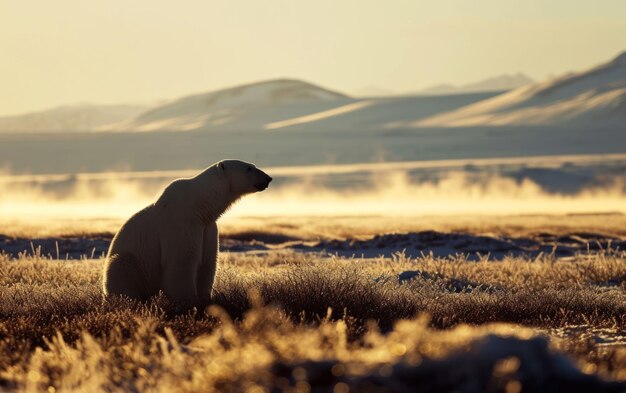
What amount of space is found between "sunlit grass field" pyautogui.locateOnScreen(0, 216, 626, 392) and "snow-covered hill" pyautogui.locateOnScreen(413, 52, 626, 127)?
9117 cm

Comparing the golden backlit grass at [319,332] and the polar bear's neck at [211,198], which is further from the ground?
the polar bear's neck at [211,198]

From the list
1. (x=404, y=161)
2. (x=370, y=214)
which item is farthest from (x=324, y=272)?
(x=404, y=161)

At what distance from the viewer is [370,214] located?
4069 cm

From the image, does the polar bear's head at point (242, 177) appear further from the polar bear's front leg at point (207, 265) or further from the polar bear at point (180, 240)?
the polar bear's front leg at point (207, 265)

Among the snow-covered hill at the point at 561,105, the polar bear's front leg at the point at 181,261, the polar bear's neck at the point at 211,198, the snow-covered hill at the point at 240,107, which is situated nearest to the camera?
the polar bear's front leg at the point at 181,261

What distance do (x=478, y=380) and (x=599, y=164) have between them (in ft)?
228

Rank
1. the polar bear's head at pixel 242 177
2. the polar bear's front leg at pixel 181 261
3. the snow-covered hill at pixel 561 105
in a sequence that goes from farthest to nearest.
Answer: the snow-covered hill at pixel 561 105 → the polar bear's head at pixel 242 177 → the polar bear's front leg at pixel 181 261

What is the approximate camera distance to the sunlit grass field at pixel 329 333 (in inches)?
199

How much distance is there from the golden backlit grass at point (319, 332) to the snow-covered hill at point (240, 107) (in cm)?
12287

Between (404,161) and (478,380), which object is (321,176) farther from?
(478,380)

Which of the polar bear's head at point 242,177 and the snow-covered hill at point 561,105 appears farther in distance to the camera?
the snow-covered hill at point 561,105

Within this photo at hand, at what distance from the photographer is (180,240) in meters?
10.3

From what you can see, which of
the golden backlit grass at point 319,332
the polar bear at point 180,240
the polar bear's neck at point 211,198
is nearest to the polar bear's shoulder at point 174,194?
the polar bear at point 180,240

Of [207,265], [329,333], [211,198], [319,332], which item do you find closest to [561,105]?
[207,265]
